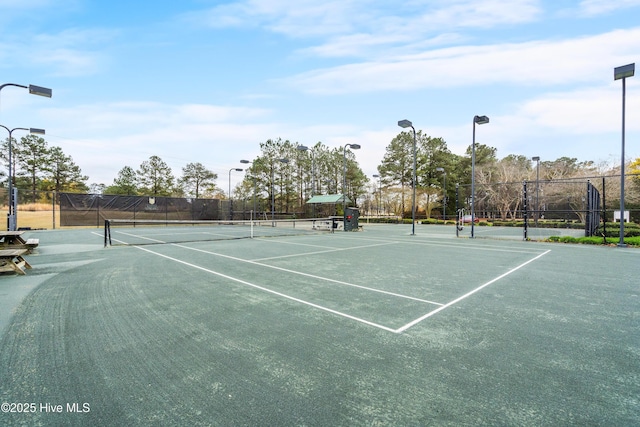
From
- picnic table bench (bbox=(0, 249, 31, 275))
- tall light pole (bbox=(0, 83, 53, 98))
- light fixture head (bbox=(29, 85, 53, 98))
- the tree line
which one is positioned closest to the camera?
picnic table bench (bbox=(0, 249, 31, 275))

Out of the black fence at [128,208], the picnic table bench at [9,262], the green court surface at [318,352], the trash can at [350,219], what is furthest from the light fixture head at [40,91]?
the trash can at [350,219]

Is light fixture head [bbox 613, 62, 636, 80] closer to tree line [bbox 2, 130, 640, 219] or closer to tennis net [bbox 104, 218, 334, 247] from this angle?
tennis net [bbox 104, 218, 334, 247]

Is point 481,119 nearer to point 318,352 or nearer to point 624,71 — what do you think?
point 624,71

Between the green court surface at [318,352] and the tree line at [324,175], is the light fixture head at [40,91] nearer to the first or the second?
the green court surface at [318,352]

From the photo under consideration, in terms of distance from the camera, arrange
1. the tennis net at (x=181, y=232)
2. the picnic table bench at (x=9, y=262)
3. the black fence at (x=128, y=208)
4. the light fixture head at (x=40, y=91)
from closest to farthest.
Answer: the picnic table bench at (x=9, y=262), the light fixture head at (x=40, y=91), the tennis net at (x=181, y=232), the black fence at (x=128, y=208)

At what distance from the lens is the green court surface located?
191 cm

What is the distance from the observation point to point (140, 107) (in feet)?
85.5

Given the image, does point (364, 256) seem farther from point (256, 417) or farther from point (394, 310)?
point (256, 417)

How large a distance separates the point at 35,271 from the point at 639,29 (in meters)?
20.9

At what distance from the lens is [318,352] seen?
2.75m

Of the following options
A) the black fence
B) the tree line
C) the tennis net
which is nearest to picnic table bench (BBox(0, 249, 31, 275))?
the tennis net

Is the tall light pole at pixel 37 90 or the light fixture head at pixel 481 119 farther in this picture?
the light fixture head at pixel 481 119

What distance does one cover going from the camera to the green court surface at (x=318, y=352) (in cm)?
191

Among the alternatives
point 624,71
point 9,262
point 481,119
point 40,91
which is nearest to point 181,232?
point 40,91
